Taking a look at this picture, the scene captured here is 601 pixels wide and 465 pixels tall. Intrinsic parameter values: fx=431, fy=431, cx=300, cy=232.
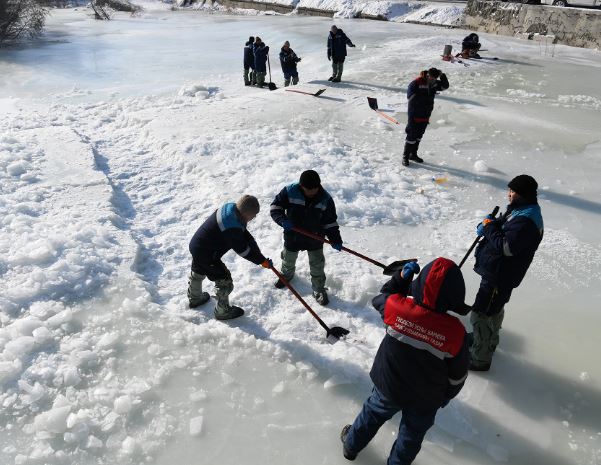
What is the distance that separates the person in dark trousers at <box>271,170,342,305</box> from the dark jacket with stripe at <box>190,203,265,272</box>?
0.43 m

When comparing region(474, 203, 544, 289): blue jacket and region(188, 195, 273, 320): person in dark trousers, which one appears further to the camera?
region(188, 195, 273, 320): person in dark trousers

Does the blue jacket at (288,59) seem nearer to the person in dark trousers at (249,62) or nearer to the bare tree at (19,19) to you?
the person in dark trousers at (249,62)

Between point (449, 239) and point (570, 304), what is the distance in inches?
57.9

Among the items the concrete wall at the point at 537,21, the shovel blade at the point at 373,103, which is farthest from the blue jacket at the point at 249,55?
the concrete wall at the point at 537,21

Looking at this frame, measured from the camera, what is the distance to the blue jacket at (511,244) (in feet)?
9.66

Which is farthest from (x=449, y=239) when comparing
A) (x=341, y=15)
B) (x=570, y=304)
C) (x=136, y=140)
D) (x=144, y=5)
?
(x=144, y=5)

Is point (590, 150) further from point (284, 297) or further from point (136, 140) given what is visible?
point (136, 140)

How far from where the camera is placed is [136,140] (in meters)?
8.30

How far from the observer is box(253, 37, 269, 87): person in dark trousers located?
1218 cm

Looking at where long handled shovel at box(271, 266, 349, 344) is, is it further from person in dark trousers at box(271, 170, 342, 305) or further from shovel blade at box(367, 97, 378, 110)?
shovel blade at box(367, 97, 378, 110)

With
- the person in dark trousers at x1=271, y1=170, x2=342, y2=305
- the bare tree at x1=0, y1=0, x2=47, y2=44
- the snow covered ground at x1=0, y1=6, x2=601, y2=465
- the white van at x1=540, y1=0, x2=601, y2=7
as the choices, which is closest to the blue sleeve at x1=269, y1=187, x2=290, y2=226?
the person in dark trousers at x1=271, y1=170, x2=342, y2=305

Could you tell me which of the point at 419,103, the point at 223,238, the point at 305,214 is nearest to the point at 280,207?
the point at 305,214

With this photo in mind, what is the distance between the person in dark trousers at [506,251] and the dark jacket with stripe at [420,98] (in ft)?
12.8

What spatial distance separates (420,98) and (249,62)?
742 centimetres
